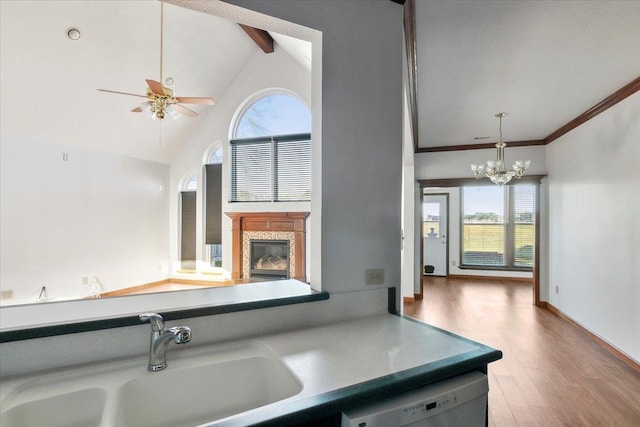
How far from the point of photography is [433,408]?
91 centimetres

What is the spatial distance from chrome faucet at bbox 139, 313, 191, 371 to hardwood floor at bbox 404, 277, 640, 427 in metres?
2.15

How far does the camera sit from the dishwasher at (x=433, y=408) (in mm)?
834

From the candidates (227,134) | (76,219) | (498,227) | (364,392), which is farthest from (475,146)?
(76,219)

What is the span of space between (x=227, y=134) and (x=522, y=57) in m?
5.76

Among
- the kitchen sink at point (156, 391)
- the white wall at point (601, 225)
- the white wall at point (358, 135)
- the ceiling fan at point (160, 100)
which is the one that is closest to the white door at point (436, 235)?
the white wall at point (601, 225)

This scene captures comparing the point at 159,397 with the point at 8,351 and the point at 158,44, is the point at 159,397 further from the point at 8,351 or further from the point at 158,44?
the point at 158,44

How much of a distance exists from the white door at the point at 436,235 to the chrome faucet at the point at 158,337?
7.28 meters

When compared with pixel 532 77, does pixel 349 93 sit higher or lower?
lower

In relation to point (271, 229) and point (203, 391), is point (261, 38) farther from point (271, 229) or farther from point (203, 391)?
point (203, 391)

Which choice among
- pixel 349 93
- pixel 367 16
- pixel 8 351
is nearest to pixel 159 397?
pixel 8 351

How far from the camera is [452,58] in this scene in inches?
97.0

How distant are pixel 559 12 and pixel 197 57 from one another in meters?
5.48

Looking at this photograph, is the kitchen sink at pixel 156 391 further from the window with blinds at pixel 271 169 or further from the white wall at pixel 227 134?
the window with blinds at pixel 271 169

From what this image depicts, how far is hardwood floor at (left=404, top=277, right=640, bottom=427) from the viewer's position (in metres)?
2.20
